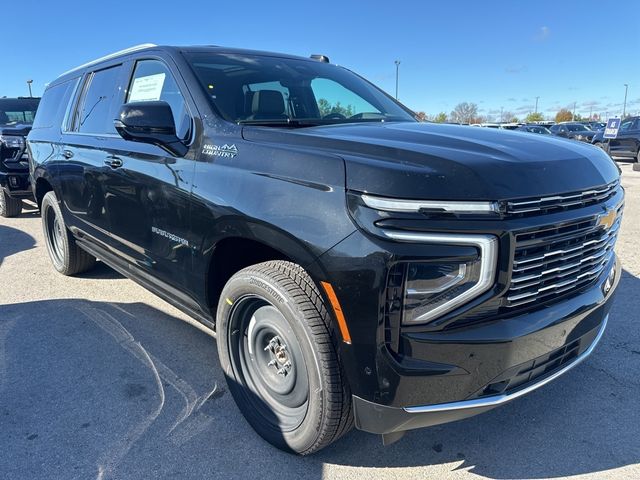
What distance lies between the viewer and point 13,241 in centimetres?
714

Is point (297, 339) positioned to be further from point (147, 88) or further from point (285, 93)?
point (147, 88)

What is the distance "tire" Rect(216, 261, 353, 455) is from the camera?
6.86 feet

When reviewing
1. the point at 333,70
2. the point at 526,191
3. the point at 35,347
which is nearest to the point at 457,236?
the point at 526,191

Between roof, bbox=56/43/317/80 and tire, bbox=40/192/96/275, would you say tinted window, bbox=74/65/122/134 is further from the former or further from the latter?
tire, bbox=40/192/96/275

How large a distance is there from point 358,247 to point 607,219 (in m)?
1.27

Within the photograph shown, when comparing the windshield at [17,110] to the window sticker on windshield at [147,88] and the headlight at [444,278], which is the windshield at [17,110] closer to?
the window sticker on windshield at [147,88]

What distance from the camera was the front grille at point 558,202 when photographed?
184 centimetres

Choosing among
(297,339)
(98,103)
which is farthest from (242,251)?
(98,103)

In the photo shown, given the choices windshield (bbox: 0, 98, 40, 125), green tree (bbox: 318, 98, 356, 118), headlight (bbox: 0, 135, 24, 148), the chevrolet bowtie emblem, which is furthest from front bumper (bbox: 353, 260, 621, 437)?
windshield (bbox: 0, 98, 40, 125)

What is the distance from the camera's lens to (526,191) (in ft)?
6.13

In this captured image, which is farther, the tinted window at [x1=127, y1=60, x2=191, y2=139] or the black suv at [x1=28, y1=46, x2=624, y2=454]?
the tinted window at [x1=127, y1=60, x2=191, y2=139]

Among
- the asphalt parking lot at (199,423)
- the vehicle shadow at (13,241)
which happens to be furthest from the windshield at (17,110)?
the asphalt parking lot at (199,423)

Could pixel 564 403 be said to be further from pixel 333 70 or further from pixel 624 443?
pixel 333 70

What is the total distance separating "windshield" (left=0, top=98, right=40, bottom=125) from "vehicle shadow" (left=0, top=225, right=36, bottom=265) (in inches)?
152
